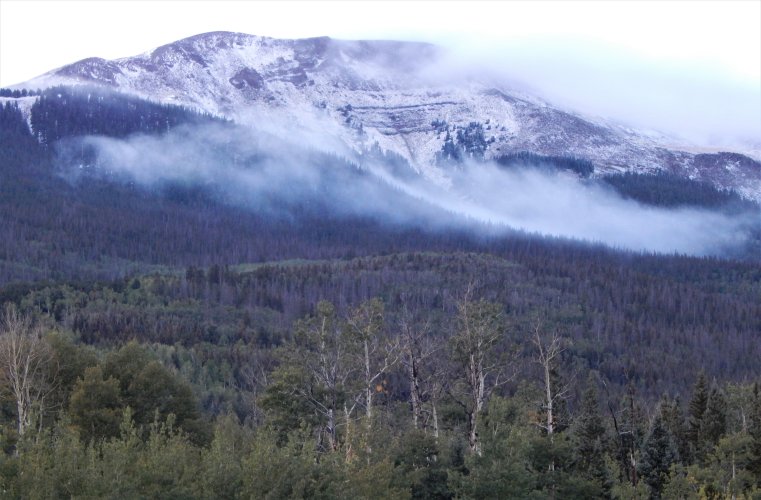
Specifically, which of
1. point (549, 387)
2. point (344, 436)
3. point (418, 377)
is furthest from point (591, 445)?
point (344, 436)

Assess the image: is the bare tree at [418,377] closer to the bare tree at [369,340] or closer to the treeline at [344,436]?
the treeline at [344,436]

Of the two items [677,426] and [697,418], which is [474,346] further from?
[697,418]

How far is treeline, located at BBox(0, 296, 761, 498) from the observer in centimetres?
3931

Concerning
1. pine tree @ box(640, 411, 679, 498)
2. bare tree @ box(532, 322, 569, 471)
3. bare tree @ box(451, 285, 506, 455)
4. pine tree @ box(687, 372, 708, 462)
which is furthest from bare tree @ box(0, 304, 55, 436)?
pine tree @ box(687, 372, 708, 462)

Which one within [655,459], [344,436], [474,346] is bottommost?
[655,459]

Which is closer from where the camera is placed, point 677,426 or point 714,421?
point 714,421

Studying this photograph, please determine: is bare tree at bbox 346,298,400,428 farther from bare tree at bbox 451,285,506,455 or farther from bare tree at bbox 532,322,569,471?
bare tree at bbox 532,322,569,471

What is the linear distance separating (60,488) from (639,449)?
4298 cm

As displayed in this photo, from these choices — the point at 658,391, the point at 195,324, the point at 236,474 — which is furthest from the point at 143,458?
the point at 195,324

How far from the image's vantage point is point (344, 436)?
163 ft

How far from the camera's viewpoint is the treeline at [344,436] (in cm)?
3931

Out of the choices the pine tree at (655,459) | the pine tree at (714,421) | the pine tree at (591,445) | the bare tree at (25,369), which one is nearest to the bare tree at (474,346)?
the pine tree at (591,445)

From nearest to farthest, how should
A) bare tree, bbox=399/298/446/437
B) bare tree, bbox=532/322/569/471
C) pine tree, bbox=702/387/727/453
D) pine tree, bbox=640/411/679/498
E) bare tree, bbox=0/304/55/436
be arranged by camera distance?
bare tree, bbox=399/298/446/437
bare tree, bbox=532/322/569/471
bare tree, bbox=0/304/55/436
pine tree, bbox=640/411/679/498
pine tree, bbox=702/387/727/453

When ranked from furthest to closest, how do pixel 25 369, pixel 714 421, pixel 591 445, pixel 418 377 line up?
pixel 714 421, pixel 591 445, pixel 25 369, pixel 418 377
